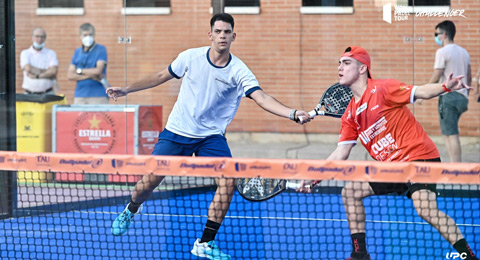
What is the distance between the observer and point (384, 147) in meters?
6.13

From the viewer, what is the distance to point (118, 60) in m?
11.3

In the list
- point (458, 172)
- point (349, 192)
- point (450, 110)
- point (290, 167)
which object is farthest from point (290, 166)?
point (450, 110)

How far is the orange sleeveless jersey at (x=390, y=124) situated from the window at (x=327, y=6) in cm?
488

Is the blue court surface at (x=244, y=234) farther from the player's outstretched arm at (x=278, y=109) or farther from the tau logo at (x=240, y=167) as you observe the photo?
the tau logo at (x=240, y=167)

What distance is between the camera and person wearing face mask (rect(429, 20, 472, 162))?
10539 millimetres

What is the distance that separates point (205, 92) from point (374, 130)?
5.03 feet

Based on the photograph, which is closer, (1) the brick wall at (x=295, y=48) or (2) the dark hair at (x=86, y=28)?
(1) the brick wall at (x=295, y=48)

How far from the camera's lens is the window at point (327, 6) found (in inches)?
428

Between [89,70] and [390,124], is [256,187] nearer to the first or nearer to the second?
[390,124]

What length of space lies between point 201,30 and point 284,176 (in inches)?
251

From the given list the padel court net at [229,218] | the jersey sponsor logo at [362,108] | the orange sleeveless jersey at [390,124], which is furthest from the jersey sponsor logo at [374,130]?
the padel court net at [229,218]

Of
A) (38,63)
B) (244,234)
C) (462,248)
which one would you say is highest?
(38,63)

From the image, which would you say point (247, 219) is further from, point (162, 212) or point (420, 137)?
point (420, 137)

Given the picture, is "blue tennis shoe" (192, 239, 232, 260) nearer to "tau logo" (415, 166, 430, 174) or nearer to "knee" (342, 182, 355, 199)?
"knee" (342, 182, 355, 199)
